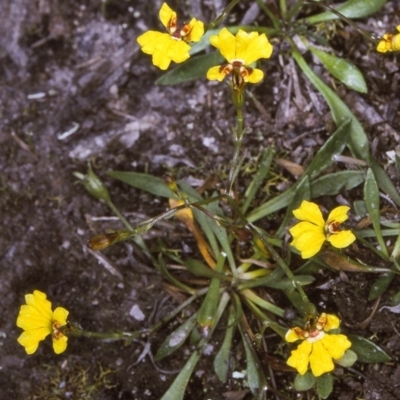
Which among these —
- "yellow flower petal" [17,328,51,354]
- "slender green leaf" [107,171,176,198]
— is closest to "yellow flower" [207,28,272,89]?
"slender green leaf" [107,171,176,198]

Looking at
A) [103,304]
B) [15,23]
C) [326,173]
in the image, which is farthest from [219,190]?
[15,23]

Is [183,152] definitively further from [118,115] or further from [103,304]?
[103,304]

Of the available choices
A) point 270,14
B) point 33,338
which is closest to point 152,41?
point 270,14

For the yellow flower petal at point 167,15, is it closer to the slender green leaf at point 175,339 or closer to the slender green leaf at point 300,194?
the slender green leaf at point 300,194

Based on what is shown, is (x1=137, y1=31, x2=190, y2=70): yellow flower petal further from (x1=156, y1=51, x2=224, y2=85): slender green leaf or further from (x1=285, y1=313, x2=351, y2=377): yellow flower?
(x1=285, y1=313, x2=351, y2=377): yellow flower

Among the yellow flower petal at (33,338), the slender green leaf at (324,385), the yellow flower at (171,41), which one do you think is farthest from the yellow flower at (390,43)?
the yellow flower petal at (33,338)

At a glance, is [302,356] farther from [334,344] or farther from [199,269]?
[199,269]

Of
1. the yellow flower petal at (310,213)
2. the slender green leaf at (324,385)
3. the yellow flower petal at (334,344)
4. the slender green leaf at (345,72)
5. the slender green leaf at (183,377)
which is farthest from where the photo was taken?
the slender green leaf at (345,72)
